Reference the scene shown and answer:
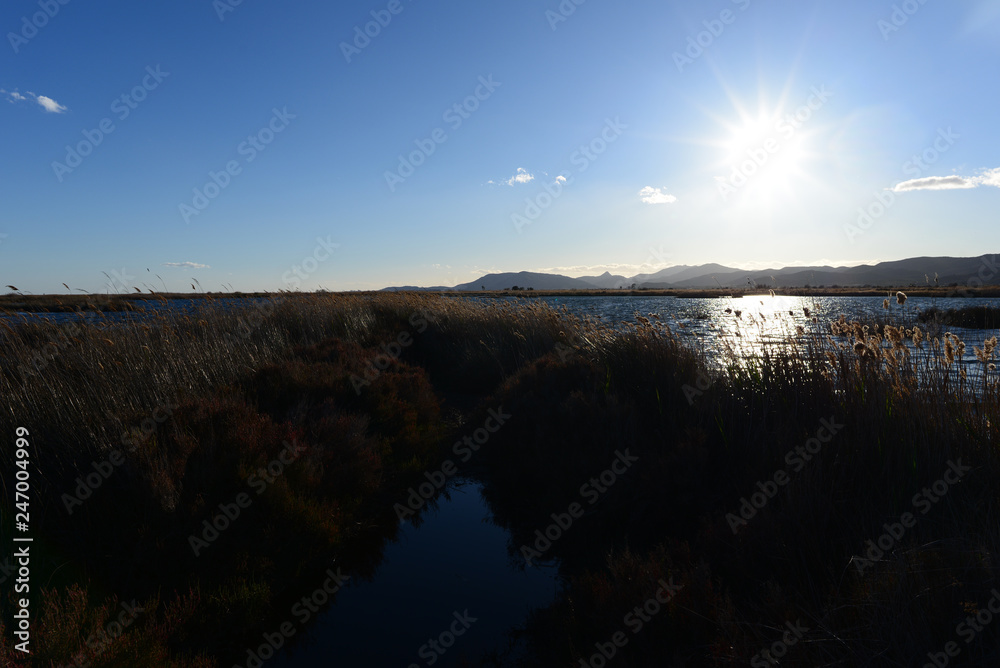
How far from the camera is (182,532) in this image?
363 cm

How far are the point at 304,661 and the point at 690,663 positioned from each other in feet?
7.77

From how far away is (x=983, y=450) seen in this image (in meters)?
3.57

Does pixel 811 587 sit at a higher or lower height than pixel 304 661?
higher

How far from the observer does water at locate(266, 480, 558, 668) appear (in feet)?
10.6

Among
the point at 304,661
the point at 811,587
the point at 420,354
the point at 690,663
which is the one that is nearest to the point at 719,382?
the point at 811,587

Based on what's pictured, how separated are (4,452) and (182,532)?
1.67 meters

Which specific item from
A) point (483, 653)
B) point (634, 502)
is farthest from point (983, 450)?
point (483, 653)

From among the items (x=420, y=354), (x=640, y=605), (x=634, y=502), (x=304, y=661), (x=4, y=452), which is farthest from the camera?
(x=420, y=354)

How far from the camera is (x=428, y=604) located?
3725 mm

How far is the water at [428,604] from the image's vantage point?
3.23m

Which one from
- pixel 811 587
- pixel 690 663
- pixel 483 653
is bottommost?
pixel 483 653

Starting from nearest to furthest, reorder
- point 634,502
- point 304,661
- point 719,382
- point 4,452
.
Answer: point 304,661 < point 4,452 < point 634,502 < point 719,382

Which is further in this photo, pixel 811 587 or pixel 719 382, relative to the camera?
pixel 719 382

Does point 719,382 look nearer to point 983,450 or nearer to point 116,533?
point 983,450
